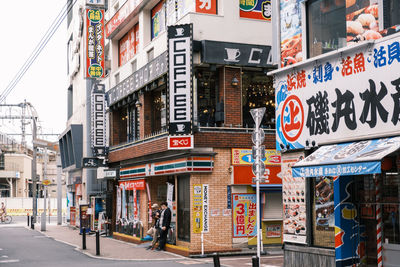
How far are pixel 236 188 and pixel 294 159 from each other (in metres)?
6.01

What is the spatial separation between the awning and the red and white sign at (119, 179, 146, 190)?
1266 cm

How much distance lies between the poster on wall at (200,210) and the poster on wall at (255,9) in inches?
252

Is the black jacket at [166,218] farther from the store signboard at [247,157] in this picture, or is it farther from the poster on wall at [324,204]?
the poster on wall at [324,204]

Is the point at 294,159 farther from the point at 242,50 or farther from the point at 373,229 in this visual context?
the point at 242,50

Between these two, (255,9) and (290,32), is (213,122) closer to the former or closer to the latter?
(255,9)

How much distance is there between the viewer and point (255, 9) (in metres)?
21.4

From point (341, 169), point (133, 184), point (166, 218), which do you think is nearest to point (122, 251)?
point (166, 218)

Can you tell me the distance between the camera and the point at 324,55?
13.2 m

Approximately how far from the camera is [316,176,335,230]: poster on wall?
13.4 metres

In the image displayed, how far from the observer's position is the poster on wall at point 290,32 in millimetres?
14500

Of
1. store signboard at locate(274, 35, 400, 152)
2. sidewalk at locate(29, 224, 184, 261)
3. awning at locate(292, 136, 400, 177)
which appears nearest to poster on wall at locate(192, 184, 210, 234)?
sidewalk at locate(29, 224, 184, 261)

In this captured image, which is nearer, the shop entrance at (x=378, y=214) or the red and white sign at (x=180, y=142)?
the shop entrance at (x=378, y=214)

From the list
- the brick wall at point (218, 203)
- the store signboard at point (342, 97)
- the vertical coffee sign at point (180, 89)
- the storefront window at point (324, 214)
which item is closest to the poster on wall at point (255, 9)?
the vertical coffee sign at point (180, 89)

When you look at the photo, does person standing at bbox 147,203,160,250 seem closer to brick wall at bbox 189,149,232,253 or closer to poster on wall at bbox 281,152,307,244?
brick wall at bbox 189,149,232,253
